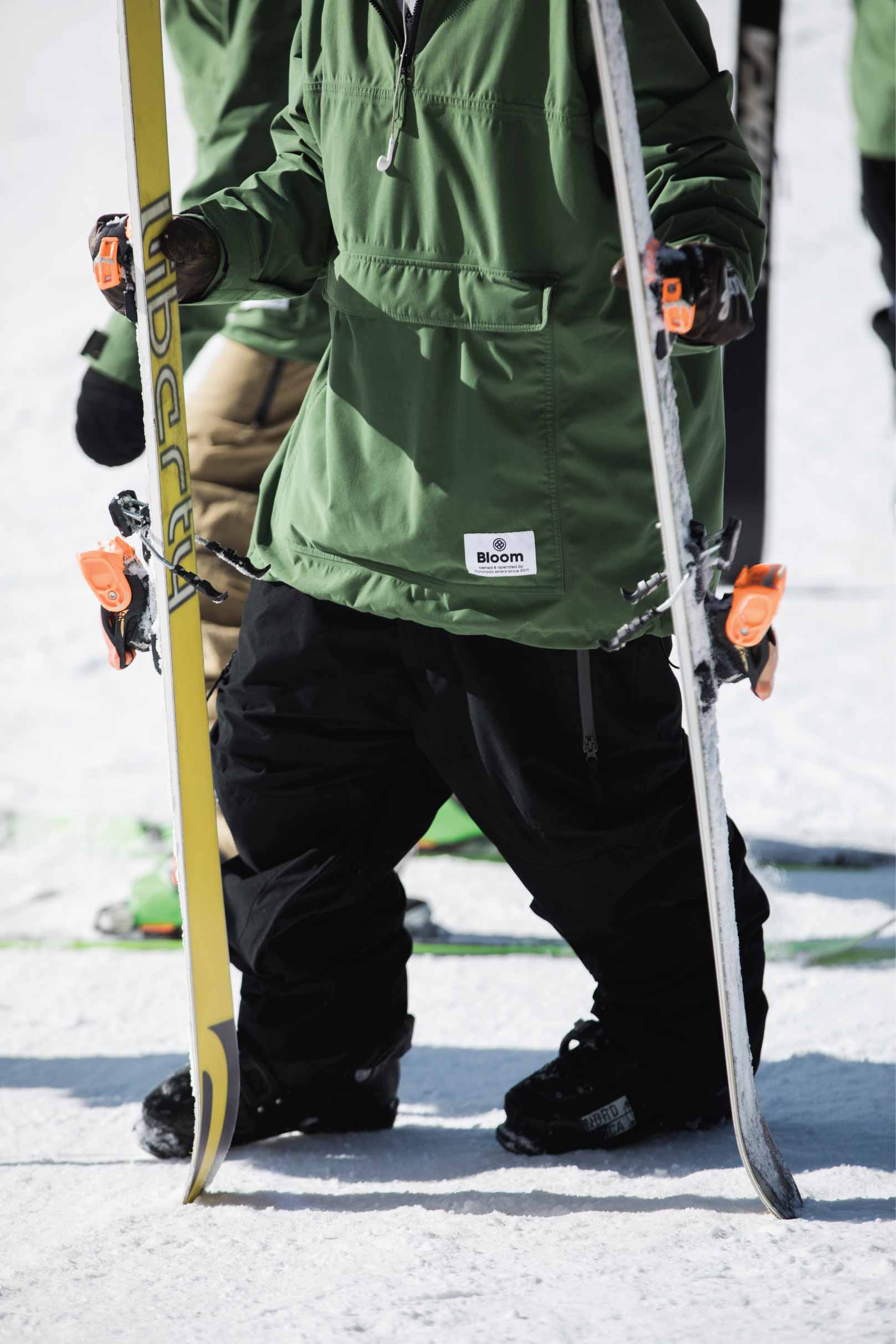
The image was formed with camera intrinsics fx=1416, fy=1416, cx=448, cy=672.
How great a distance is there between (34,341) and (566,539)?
473 inches

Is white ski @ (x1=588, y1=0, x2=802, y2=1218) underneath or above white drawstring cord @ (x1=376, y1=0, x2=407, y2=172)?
underneath

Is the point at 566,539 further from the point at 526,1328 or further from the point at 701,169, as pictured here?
the point at 526,1328

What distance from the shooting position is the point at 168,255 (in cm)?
194

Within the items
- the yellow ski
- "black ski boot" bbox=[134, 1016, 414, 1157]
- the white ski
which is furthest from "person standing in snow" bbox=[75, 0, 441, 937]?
the white ski

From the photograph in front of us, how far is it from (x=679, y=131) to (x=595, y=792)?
2.79 ft

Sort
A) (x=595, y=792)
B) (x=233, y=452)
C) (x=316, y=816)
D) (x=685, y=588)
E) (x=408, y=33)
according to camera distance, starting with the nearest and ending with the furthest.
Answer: (x=685, y=588), (x=408, y=33), (x=595, y=792), (x=316, y=816), (x=233, y=452)

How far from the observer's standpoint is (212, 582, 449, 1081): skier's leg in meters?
2.00

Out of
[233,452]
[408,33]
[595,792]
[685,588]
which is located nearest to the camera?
[685,588]

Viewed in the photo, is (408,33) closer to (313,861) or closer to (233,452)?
(313,861)

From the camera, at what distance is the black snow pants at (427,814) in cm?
191

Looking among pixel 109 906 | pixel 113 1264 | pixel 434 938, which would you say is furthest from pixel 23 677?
pixel 113 1264

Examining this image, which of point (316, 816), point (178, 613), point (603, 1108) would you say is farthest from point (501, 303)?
point (603, 1108)

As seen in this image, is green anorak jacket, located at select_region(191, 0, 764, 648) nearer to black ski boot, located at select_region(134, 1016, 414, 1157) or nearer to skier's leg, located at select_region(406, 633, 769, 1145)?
skier's leg, located at select_region(406, 633, 769, 1145)

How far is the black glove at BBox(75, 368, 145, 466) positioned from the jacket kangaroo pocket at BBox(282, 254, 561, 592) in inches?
40.2
